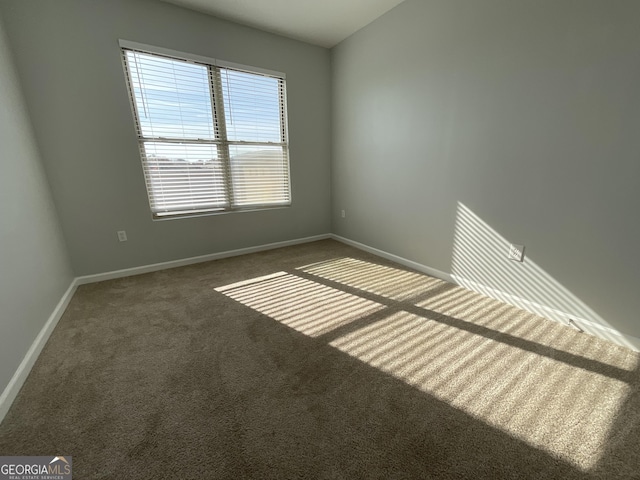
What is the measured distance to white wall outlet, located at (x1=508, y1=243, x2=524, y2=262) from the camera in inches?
77.7

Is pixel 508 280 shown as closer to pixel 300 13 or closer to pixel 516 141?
pixel 516 141

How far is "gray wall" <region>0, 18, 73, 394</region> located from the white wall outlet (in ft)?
10.8

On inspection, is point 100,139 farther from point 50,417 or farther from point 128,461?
point 128,461

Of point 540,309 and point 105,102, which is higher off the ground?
point 105,102

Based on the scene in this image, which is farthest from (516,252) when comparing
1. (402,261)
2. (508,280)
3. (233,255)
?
(233,255)

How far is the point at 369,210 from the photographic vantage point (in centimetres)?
331

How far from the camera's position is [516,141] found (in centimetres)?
189

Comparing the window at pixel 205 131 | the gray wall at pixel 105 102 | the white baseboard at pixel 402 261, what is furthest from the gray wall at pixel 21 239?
the white baseboard at pixel 402 261

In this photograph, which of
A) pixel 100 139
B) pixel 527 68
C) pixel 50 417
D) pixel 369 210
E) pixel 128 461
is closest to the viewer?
pixel 128 461

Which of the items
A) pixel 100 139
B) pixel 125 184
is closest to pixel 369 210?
pixel 125 184

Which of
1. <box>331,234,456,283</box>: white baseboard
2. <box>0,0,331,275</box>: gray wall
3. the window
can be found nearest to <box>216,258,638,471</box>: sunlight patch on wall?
<box>331,234,456,283</box>: white baseboard

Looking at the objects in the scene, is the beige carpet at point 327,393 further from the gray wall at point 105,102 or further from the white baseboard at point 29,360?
the gray wall at point 105,102

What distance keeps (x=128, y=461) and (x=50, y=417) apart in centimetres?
55

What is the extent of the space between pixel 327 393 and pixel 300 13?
133 inches
